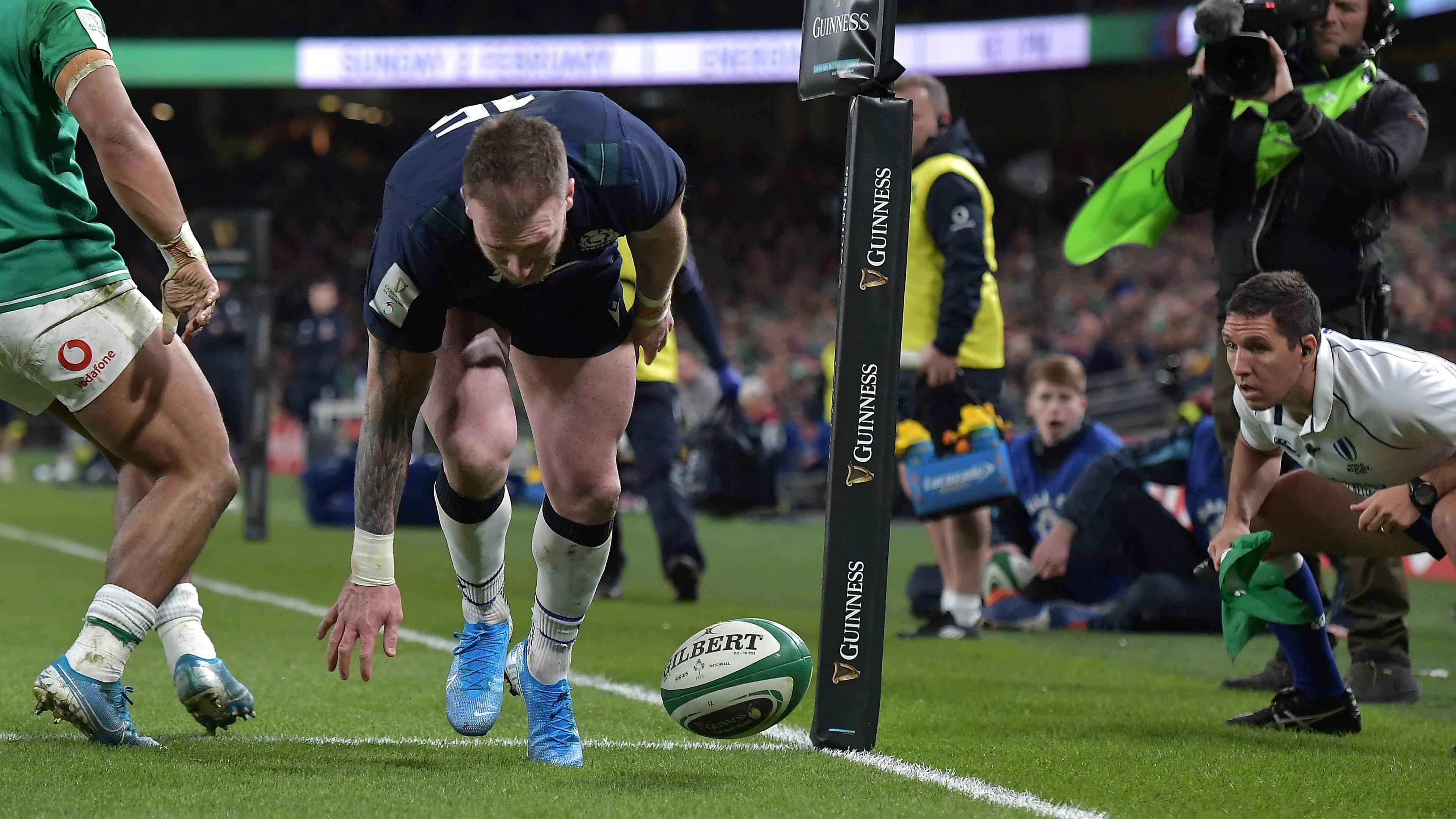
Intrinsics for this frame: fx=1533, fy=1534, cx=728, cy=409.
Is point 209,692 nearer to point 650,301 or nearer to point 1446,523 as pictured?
point 650,301

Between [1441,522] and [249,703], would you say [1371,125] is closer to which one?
[1441,522]

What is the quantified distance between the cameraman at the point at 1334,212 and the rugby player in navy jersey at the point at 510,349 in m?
2.33

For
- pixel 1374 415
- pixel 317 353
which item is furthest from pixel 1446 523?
pixel 317 353

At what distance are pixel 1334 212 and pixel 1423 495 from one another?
153 centimetres

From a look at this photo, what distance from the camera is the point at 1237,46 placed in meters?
4.93

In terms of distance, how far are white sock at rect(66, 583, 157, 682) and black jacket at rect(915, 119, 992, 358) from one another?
13.2 feet

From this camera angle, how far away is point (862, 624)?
405 centimetres

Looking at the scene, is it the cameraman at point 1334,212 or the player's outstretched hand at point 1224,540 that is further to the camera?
the cameraman at point 1334,212

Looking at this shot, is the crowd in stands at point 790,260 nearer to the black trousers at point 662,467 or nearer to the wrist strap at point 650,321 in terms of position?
the black trousers at point 662,467

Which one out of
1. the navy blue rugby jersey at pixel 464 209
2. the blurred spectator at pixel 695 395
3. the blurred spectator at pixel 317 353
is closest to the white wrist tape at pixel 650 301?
the navy blue rugby jersey at pixel 464 209

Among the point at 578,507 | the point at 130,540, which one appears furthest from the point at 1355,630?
the point at 130,540

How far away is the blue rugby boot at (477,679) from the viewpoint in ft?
13.7

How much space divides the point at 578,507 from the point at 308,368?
1532 centimetres

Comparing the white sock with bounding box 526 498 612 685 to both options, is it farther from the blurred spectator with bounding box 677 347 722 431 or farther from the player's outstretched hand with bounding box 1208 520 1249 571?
the blurred spectator with bounding box 677 347 722 431
